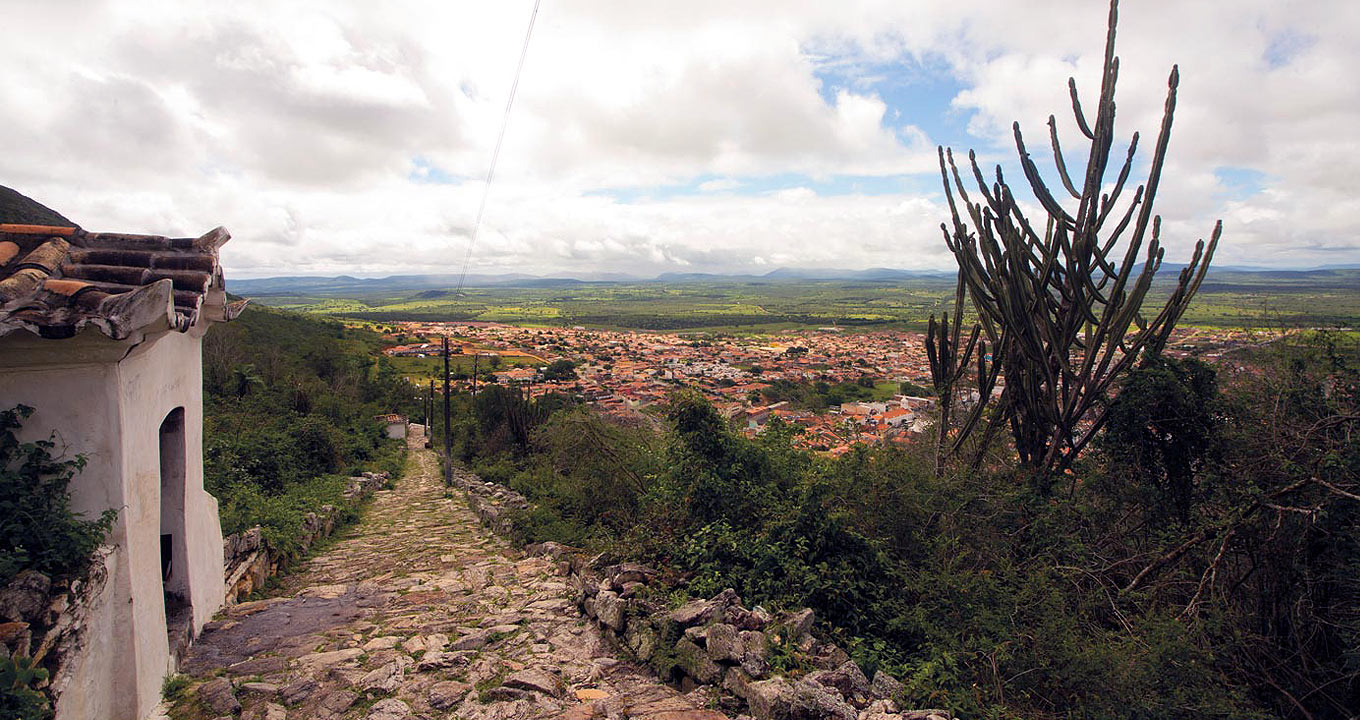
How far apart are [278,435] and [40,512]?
977cm

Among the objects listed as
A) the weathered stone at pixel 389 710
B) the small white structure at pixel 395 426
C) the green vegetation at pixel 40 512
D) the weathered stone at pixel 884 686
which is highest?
the green vegetation at pixel 40 512

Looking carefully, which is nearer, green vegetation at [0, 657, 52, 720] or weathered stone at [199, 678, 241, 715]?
green vegetation at [0, 657, 52, 720]

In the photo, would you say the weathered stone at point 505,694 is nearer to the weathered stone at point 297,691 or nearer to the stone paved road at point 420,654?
the stone paved road at point 420,654

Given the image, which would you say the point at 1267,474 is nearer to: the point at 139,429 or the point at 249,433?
the point at 139,429

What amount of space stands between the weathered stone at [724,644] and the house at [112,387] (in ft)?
9.94

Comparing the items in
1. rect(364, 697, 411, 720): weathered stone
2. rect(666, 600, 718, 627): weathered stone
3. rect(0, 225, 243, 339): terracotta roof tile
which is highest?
rect(0, 225, 243, 339): terracotta roof tile

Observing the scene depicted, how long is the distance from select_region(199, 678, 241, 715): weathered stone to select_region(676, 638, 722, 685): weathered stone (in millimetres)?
2453

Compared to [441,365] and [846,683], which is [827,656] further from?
[441,365]

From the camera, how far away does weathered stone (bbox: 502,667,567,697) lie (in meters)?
3.83

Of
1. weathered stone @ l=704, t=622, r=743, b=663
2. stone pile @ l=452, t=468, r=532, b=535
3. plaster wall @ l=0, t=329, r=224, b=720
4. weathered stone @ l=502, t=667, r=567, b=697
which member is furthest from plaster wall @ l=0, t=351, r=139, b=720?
stone pile @ l=452, t=468, r=532, b=535

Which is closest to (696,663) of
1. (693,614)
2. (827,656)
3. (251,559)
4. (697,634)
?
(697,634)

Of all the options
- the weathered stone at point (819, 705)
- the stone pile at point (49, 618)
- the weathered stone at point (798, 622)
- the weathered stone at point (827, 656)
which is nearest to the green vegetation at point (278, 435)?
the stone pile at point (49, 618)

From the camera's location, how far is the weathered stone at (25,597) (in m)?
2.71

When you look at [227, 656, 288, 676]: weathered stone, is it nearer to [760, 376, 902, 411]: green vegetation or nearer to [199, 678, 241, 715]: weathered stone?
[199, 678, 241, 715]: weathered stone
